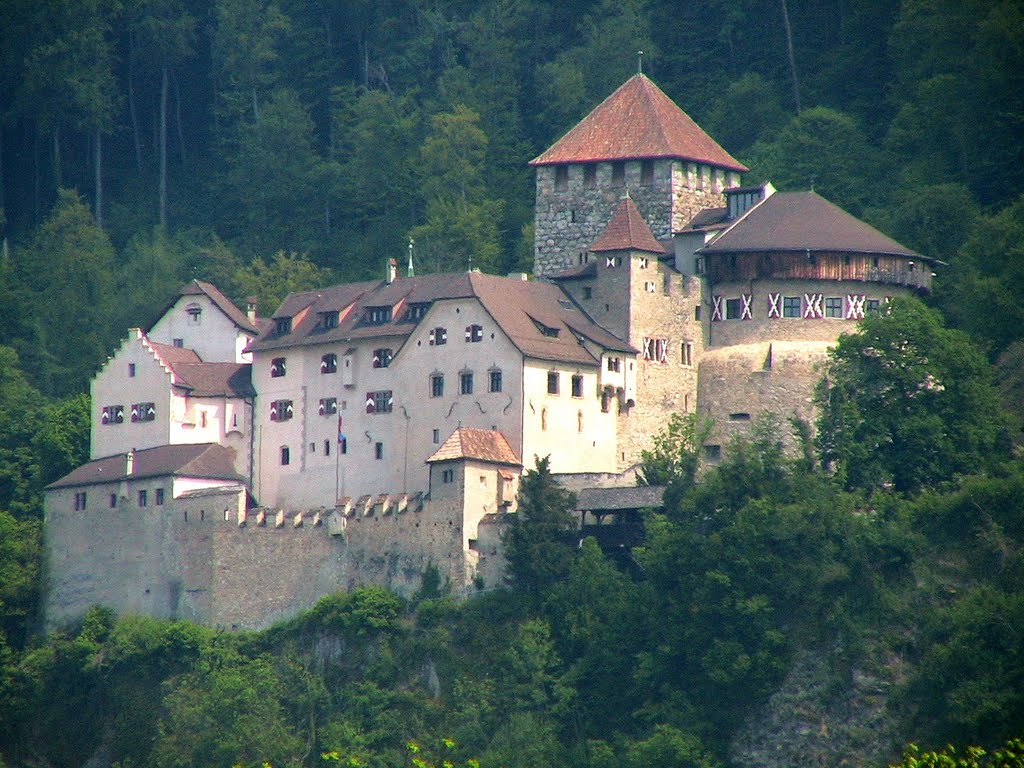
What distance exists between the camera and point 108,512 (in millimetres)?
97188

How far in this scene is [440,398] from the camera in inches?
3723

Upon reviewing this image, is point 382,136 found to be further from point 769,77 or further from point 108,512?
point 108,512

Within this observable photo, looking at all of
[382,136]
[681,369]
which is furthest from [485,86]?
[681,369]

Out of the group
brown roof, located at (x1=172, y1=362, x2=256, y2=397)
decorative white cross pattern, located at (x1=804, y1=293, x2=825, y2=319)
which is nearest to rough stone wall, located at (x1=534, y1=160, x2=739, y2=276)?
decorative white cross pattern, located at (x1=804, y1=293, x2=825, y2=319)

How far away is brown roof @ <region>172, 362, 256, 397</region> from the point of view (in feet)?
326

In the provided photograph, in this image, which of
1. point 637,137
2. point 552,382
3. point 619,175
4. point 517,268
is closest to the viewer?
point 552,382

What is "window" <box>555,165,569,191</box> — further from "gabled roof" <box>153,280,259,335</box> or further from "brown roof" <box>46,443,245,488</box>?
"brown roof" <box>46,443,245,488</box>

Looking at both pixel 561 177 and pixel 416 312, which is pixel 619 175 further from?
pixel 416 312

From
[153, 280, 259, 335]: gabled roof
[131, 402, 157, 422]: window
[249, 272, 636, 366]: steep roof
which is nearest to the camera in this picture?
[249, 272, 636, 366]: steep roof

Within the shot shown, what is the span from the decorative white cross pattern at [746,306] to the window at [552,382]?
23.5ft

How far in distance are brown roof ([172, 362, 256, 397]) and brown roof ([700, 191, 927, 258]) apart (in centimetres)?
1663

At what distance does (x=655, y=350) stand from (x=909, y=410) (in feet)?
33.3

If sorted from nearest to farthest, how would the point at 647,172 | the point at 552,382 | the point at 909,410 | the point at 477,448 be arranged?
1. the point at 909,410
2. the point at 477,448
3. the point at 552,382
4. the point at 647,172

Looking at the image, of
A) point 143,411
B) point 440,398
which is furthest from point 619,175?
point 143,411
